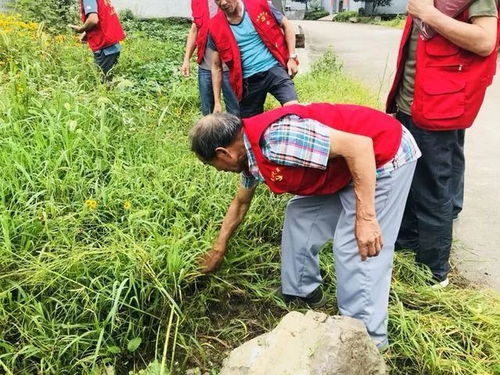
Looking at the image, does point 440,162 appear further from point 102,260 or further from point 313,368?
point 102,260

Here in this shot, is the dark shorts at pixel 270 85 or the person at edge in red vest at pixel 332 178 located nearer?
the person at edge in red vest at pixel 332 178

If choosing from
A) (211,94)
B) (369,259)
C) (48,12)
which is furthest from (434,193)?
(48,12)

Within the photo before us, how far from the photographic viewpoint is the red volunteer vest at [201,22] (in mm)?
4188

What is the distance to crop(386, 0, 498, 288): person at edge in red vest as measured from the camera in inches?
87.9

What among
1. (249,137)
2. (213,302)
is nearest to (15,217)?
(213,302)

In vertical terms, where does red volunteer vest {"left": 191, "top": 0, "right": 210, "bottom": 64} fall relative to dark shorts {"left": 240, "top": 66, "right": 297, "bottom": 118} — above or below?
above

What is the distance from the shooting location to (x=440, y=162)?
2525 millimetres

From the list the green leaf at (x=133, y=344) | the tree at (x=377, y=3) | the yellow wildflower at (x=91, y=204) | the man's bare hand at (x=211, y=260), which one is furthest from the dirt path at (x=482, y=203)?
the tree at (x=377, y=3)

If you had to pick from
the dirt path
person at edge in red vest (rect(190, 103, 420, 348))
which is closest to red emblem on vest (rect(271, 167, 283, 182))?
person at edge in red vest (rect(190, 103, 420, 348))

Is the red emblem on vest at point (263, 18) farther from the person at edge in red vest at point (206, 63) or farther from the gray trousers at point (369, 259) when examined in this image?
the gray trousers at point (369, 259)

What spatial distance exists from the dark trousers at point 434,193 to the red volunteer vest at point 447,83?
9 cm

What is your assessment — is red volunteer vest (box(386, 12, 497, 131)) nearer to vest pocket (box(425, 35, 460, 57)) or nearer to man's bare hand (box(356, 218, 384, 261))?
vest pocket (box(425, 35, 460, 57))

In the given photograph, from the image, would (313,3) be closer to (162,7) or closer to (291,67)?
(162,7)

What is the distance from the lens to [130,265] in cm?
229
